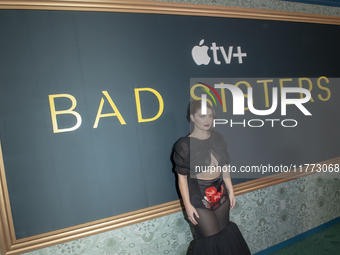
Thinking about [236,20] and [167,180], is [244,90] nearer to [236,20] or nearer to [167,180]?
[236,20]

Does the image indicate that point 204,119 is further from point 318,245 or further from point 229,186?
point 318,245

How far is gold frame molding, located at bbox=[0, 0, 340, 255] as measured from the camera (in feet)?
4.92

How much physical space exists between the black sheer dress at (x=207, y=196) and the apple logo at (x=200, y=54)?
0.74m

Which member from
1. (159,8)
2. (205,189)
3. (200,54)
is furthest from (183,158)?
(159,8)

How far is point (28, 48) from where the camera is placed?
1.49 metres

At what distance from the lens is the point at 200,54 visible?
6.45 feet

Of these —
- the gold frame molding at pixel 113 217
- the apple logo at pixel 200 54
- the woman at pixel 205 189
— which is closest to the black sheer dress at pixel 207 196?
the woman at pixel 205 189

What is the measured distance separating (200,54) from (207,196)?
126 centimetres

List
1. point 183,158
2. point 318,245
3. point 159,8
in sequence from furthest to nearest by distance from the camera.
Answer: point 318,245
point 159,8
point 183,158

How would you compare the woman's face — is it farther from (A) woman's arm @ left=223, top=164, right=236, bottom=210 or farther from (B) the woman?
(A) woman's arm @ left=223, top=164, right=236, bottom=210

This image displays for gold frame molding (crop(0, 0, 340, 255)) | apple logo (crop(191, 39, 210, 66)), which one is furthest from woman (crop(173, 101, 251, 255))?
apple logo (crop(191, 39, 210, 66))

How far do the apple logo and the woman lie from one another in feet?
1.48

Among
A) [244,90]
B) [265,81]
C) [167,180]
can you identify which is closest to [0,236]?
[167,180]

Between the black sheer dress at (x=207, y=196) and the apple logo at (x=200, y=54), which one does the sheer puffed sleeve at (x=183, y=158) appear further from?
the apple logo at (x=200, y=54)
